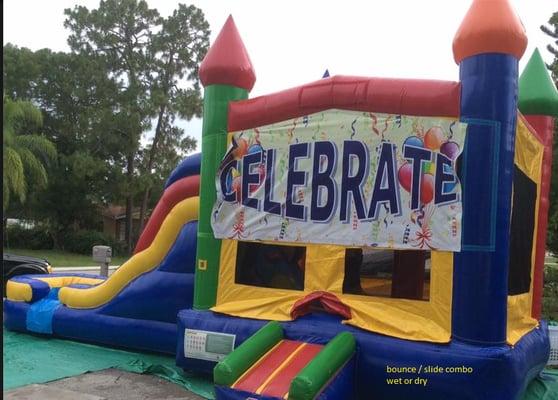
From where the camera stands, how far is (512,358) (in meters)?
4.27

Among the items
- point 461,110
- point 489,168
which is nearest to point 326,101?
point 461,110

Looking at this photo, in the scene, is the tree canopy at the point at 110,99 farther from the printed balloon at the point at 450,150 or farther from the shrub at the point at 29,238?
the printed balloon at the point at 450,150

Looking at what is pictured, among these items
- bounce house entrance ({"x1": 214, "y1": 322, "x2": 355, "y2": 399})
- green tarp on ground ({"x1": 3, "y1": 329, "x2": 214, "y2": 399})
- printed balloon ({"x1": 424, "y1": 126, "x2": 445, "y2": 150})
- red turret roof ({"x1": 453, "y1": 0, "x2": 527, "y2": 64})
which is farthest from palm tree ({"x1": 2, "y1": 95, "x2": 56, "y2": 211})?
red turret roof ({"x1": 453, "y1": 0, "x2": 527, "y2": 64})

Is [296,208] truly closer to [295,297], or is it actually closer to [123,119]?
[295,297]

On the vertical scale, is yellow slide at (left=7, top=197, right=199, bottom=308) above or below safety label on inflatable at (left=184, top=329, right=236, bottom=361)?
above

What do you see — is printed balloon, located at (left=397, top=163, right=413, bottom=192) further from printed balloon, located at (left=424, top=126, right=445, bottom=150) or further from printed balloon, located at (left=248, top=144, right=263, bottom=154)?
printed balloon, located at (left=248, top=144, right=263, bottom=154)

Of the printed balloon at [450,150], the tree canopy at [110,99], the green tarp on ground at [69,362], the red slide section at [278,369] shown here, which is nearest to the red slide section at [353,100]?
the printed balloon at [450,150]

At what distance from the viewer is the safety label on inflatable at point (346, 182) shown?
464 centimetres

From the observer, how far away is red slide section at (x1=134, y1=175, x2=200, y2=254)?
21.9ft

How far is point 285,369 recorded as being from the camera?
435 centimetres

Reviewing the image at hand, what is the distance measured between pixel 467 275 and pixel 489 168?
34.2 inches

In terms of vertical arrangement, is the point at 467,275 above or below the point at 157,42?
below

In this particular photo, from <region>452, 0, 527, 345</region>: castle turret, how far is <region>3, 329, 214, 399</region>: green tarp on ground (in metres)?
2.46

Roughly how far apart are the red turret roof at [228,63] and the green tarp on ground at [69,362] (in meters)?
3.05
